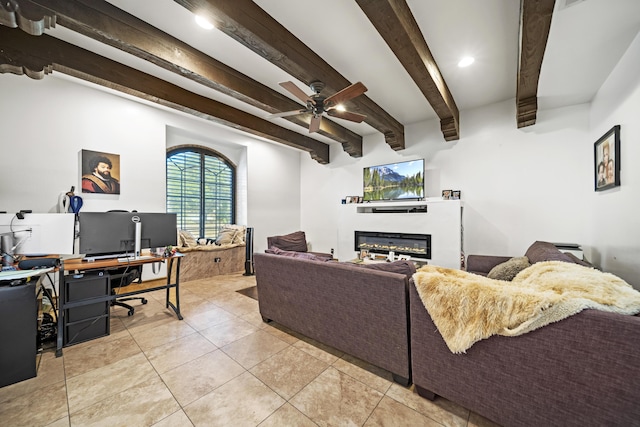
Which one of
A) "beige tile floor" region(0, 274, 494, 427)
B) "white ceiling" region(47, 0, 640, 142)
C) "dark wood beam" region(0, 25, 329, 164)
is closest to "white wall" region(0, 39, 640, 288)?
"white ceiling" region(47, 0, 640, 142)

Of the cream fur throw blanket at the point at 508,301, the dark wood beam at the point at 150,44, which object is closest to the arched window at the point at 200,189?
the dark wood beam at the point at 150,44

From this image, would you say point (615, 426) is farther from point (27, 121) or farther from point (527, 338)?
point (27, 121)

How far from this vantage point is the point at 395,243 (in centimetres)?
468

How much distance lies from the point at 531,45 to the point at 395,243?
10.8 feet

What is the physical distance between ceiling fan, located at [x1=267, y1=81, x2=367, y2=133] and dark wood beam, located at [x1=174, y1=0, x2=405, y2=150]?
145mm

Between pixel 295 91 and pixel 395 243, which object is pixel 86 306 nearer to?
pixel 295 91

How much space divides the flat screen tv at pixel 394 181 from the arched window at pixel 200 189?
315cm

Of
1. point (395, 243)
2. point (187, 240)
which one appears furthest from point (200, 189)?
point (395, 243)

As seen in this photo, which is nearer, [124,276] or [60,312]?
[60,312]

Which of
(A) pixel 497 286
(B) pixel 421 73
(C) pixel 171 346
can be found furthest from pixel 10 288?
(B) pixel 421 73

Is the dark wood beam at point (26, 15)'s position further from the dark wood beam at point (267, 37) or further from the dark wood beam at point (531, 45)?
the dark wood beam at point (531, 45)

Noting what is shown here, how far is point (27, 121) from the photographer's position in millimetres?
3080

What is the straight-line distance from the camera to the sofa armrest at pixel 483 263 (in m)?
3.36

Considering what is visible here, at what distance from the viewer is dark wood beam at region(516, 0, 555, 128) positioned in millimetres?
1748
